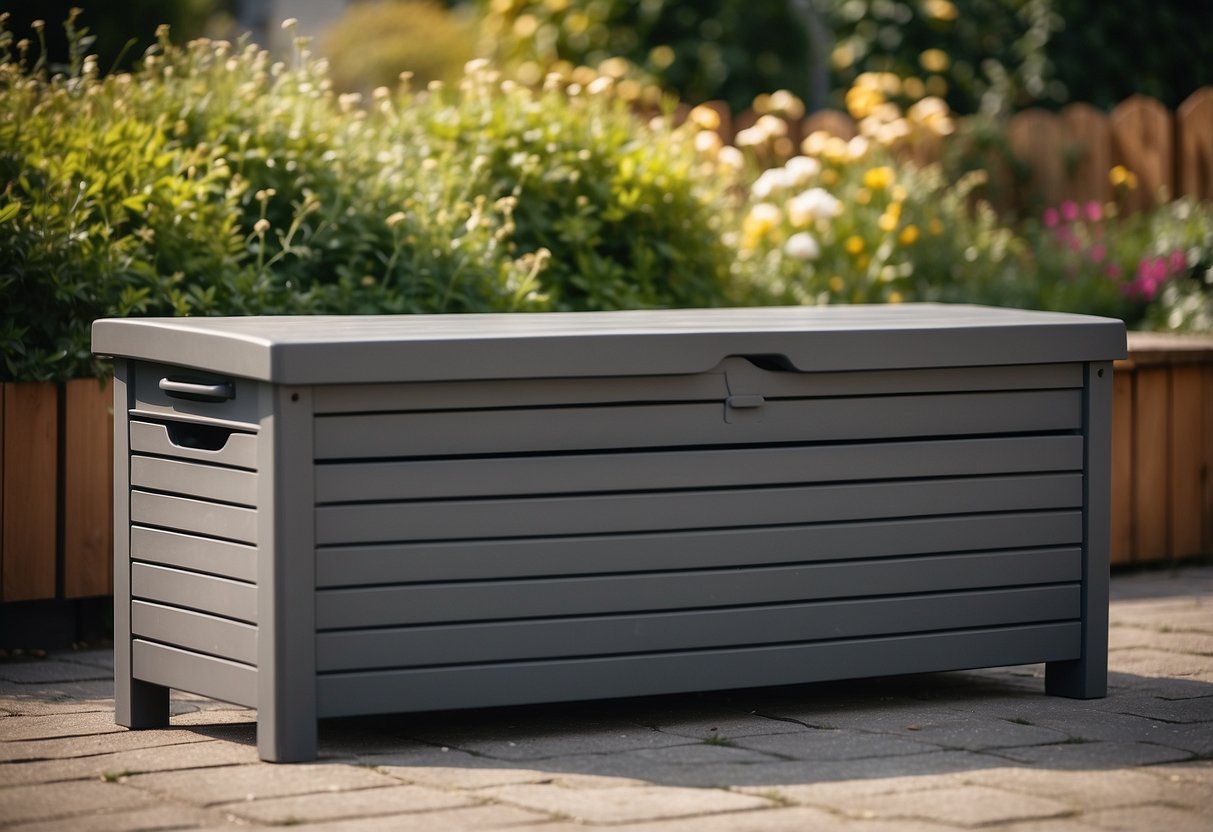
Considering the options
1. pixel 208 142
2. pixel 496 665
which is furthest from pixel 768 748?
pixel 208 142

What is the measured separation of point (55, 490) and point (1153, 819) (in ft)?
10.4

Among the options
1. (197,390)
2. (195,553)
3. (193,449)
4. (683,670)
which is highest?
(197,390)

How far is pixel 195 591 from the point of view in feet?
11.1

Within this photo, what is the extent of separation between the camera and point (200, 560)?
3.38m

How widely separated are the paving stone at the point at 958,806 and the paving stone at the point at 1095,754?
0.97 feet

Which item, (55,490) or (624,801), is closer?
(624,801)

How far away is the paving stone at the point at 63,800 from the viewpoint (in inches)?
113

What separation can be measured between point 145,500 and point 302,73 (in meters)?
2.43

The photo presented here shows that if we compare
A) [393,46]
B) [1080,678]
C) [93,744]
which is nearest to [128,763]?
[93,744]

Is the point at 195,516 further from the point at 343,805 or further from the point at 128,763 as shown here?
the point at 343,805

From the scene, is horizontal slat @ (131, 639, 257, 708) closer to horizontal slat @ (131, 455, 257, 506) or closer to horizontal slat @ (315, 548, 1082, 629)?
horizontal slat @ (315, 548, 1082, 629)

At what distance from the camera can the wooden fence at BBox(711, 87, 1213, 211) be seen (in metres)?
8.98

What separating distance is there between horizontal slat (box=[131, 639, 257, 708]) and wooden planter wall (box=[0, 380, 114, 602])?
1.14 m

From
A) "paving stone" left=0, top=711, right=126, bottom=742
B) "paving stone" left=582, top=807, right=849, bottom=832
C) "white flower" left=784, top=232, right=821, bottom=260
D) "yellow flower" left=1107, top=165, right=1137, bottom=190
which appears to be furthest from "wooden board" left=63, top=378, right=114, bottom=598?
"yellow flower" left=1107, top=165, right=1137, bottom=190
